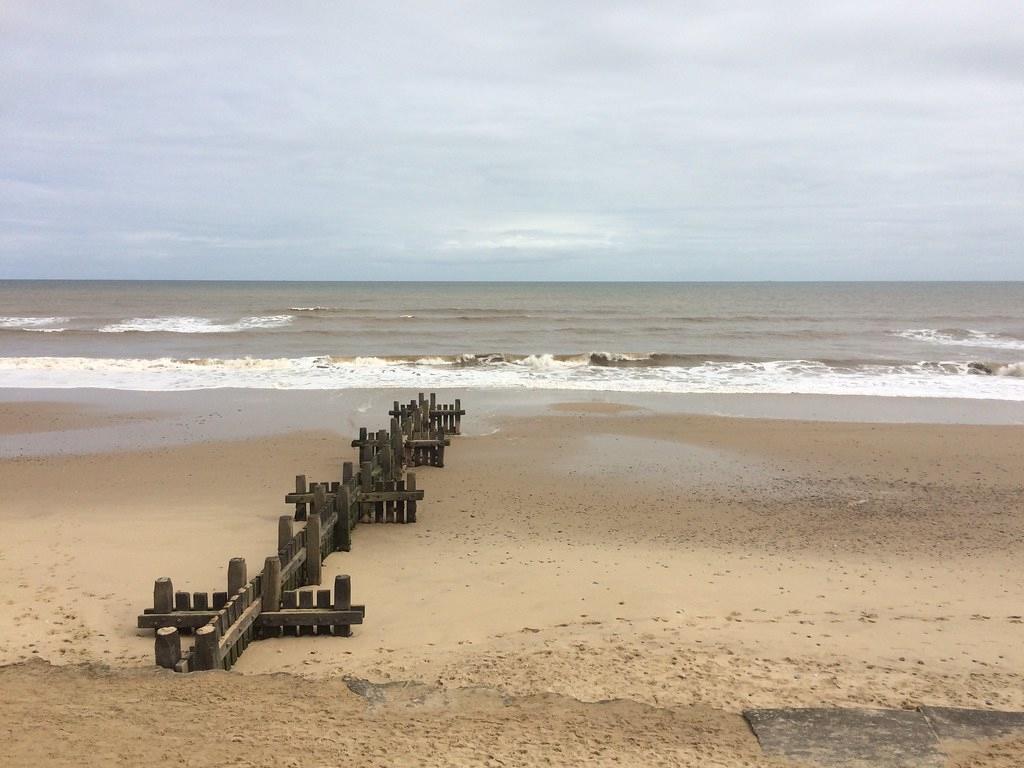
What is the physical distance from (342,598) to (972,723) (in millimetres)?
4912

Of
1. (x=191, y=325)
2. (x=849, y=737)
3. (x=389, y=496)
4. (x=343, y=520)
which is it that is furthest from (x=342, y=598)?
(x=191, y=325)

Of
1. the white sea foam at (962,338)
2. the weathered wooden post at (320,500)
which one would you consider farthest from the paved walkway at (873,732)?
the white sea foam at (962,338)

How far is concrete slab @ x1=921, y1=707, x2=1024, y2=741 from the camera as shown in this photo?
17.9 feet

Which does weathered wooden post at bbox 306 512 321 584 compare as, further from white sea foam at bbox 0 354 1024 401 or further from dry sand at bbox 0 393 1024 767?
white sea foam at bbox 0 354 1024 401

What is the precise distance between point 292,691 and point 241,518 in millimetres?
5244

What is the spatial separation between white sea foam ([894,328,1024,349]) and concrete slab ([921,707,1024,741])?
39.7 metres

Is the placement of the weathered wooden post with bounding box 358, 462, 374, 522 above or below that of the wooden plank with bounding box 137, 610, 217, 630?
above

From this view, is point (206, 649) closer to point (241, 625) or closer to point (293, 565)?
point (241, 625)

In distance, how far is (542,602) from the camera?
7992 millimetres

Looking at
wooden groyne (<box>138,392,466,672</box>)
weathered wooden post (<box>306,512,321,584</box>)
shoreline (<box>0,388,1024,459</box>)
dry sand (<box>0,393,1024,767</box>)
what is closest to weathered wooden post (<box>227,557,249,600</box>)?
wooden groyne (<box>138,392,466,672</box>)

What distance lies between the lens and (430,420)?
16.4m

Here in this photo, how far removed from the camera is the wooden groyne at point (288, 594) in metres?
6.32

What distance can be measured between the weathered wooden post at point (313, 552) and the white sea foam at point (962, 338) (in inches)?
1596

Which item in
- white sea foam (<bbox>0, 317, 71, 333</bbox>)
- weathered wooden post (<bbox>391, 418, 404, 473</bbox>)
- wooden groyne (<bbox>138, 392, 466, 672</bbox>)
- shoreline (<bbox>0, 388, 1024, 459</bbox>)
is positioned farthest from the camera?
white sea foam (<bbox>0, 317, 71, 333</bbox>)
